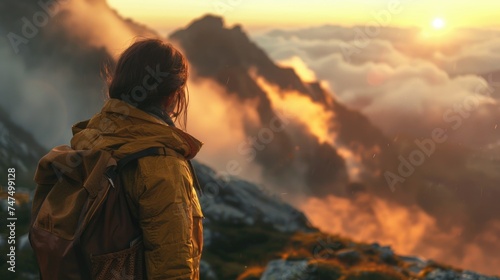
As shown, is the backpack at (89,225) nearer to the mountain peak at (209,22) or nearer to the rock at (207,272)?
the rock at (207,272)

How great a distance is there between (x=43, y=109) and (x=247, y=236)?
5.64 metres

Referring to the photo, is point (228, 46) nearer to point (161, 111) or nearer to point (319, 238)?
point (319, 238)

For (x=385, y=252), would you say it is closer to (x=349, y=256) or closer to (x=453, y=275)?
(x=349, y=256)

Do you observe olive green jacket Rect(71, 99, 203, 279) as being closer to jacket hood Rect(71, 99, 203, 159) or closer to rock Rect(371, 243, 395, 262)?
jacket hood Rect(71, 99, 203, 159)

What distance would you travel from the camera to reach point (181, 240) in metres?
2.61

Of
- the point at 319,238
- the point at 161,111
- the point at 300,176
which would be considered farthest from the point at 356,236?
the point at 161,111

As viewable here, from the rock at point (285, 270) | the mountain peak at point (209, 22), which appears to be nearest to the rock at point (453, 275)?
the rock at point (285, 270)

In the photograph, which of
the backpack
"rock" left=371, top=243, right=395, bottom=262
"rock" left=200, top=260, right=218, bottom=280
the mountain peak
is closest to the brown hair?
the backpack

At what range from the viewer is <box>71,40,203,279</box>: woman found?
2.61 meters

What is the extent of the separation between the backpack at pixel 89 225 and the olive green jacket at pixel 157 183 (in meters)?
0.05

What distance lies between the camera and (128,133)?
109 inches

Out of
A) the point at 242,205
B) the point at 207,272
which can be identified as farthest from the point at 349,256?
the point at 242,205

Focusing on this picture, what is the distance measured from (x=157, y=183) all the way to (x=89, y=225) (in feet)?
1.09

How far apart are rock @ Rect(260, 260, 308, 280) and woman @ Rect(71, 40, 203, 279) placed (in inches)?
288
